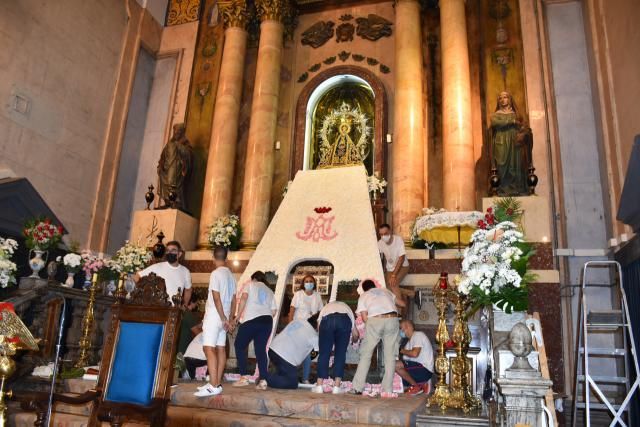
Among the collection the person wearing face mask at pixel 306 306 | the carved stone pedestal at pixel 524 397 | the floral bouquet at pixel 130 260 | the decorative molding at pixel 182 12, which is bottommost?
the carved stone pedestal at pixel 524 397

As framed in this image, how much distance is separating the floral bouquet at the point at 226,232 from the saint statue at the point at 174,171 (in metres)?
1.09

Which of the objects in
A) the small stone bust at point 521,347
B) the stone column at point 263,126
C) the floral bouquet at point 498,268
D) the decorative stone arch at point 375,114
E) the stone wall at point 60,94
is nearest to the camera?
the small stone bust at point 521,347

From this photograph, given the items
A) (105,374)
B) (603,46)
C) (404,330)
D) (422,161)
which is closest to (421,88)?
(422,161)

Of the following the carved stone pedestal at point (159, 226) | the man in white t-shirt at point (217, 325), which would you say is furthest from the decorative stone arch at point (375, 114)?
the man in white t-shirt at point (217, 325)

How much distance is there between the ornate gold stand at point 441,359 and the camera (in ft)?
16.1

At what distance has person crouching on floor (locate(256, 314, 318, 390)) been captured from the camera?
Result: 233 inches

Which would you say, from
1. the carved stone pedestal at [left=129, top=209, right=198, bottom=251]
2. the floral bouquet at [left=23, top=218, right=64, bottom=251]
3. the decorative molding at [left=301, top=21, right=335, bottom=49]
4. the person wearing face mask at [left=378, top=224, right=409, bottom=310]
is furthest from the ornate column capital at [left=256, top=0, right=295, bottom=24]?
the floral bouquet at [left=23, top=218, right=64, bottom=251]

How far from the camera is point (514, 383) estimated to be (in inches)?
149

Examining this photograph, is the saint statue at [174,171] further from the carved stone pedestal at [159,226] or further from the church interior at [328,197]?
the carved stone pedestal at [159,226]

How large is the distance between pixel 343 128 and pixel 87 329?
750 cm

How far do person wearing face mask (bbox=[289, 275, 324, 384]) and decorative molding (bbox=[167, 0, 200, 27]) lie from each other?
10.1 m

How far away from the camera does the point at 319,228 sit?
8.22 metres

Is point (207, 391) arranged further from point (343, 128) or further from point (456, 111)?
point (343, 128)

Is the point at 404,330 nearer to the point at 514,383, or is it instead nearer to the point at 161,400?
the point at 514,383
